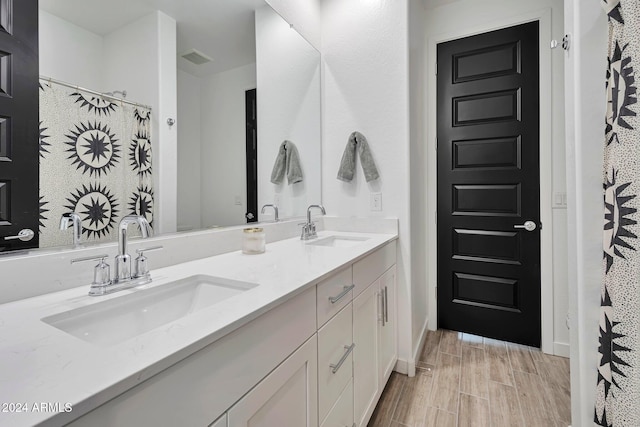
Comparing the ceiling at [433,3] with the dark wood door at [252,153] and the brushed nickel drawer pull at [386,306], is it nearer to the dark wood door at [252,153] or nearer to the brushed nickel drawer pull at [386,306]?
the dark wood door at [252,153]

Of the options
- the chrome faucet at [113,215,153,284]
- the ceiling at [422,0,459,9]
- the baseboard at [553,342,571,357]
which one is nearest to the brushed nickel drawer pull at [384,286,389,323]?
the chrome faucet at [113,215,153,284]

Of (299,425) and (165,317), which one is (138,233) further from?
(299,425)

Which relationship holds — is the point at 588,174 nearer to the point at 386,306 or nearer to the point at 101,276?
the point at 386,306

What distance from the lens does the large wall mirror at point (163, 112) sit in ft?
2.79

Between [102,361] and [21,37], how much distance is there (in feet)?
2.88

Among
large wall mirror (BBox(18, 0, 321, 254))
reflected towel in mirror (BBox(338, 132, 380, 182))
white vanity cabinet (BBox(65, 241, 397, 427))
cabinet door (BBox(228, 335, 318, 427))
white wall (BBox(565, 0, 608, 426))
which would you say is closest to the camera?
white vanity cabinet (BBox(65, 241, 397, 427))

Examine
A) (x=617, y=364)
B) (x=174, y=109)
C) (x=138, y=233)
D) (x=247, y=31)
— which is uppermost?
(x=247, y=31)

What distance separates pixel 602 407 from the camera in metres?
0.93

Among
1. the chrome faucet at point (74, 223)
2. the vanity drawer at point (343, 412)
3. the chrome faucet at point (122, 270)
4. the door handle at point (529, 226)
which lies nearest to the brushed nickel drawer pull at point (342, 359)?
the vanity drawer at point (343, 412)

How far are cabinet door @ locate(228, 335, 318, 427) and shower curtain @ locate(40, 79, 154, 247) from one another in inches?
27.7

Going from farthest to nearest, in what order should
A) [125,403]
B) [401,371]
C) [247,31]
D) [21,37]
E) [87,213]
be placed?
[401,371], [247,31], [87,213], [21,37], [125,403]

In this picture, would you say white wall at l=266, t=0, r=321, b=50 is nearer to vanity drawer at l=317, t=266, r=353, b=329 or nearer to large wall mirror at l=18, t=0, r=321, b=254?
large wall mirror at l=18, t=0, r=321, b=254

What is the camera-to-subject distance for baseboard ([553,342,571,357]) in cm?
203

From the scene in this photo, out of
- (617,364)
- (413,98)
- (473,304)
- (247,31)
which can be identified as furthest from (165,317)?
(473,304)
